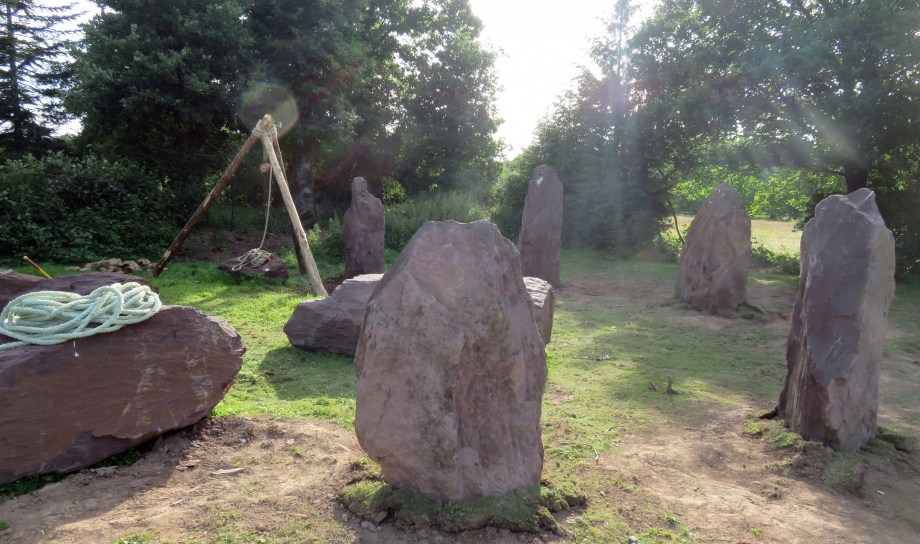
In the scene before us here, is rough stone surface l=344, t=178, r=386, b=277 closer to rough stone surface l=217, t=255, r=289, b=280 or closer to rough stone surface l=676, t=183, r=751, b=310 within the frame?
rough stone surface l=217, t=255, r=289, b=280

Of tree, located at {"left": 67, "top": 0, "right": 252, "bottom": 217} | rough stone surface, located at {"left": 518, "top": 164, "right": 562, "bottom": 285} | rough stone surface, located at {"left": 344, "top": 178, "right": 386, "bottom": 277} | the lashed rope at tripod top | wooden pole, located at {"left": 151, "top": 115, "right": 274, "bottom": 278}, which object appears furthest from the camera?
tree, located at {"left": 67, "top": 0, "right": 252, "bottom": 217}

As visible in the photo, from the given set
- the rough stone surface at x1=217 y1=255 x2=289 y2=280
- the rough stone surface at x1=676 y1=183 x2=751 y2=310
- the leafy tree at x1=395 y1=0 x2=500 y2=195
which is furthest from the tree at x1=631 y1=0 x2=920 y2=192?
the rough stone surface at x1=217 y1=255 x2=289 y2=280

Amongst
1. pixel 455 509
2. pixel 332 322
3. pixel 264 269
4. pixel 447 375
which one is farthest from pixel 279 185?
pixel 455 509

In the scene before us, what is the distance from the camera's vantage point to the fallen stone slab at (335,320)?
602 cm

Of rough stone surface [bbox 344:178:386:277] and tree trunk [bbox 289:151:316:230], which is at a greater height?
tree trunk [bbox 289:151:316:230]

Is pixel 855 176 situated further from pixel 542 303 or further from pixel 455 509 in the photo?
pixel 455 509

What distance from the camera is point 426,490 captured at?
2.95 metres

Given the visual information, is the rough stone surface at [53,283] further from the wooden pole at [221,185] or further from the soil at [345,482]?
the wooden pole at [221,185]

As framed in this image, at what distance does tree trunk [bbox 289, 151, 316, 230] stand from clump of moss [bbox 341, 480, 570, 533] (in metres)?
15.0

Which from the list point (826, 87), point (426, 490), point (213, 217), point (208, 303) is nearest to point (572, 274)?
point (826, 87)

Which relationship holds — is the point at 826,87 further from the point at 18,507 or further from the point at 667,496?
the point at 18,507

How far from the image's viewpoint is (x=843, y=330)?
411 cm

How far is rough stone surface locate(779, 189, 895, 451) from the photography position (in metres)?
4.04

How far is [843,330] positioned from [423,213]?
14567 millimetres
